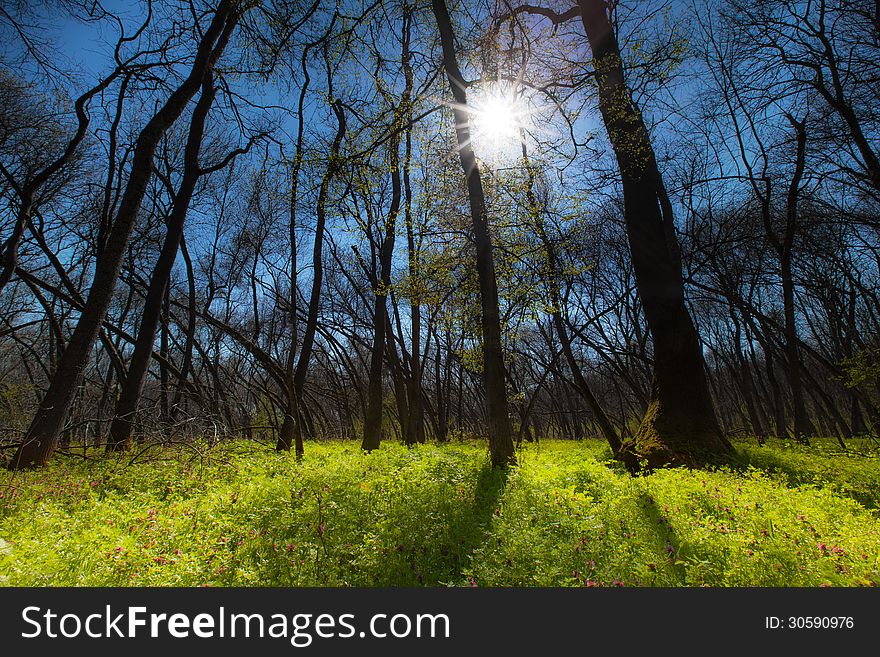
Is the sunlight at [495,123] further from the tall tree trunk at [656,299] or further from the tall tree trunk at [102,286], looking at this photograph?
the tall tree trunk at [102,286]

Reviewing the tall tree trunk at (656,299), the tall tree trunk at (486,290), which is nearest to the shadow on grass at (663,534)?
the tall tree trunk at (486,290)

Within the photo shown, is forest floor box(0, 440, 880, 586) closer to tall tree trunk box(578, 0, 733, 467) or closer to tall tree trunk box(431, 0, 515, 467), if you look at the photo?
tall tree trunk box(431, 0, 515, 467)

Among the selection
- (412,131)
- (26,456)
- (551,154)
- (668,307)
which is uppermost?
(412,131)

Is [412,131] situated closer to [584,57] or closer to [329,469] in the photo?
[584,57]

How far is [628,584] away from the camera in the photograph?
2533 mm

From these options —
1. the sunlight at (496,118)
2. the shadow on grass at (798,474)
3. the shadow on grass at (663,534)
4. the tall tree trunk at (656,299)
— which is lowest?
the shadow on grass at (798,474)

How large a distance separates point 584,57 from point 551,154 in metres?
3.69

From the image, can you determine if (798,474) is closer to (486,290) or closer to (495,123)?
(486,290)

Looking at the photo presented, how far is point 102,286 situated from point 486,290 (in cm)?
619

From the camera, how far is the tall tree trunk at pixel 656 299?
7062 millimetres

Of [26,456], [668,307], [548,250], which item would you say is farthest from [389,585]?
[548,250]

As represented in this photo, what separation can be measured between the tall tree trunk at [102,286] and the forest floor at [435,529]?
486mm

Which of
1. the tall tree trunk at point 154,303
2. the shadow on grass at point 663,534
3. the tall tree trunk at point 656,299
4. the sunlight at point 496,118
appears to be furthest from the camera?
the sunlight at point 496,118

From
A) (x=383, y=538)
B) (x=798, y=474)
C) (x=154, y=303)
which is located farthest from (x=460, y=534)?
(x=154, y=303)
